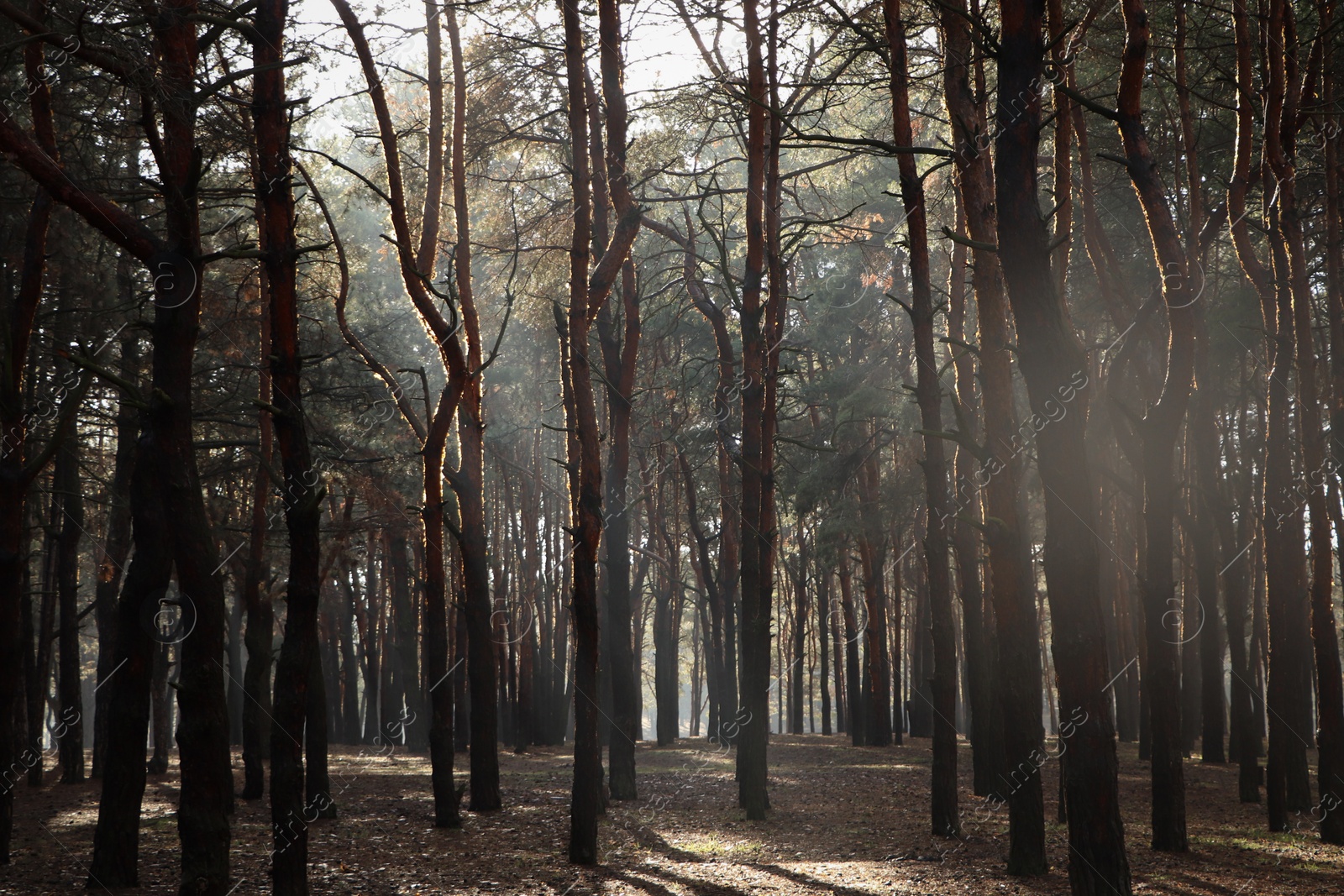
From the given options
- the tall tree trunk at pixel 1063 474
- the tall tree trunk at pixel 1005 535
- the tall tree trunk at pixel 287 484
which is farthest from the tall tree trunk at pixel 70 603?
the tall tree trunk at pixel 1063 474

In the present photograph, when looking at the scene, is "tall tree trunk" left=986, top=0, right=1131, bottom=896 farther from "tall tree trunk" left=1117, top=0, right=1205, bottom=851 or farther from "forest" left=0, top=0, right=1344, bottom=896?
"tall tree trunk" left=1117, top=0, right=1205, bottom=851

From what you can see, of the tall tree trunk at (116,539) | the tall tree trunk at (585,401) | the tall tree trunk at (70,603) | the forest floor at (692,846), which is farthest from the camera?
the tall tree trunk at (116,539)

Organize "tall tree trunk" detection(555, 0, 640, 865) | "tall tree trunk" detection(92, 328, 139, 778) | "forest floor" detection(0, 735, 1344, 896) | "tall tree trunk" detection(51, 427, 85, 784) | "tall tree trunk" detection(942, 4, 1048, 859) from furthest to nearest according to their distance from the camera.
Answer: "tall tree trunk" detection(92, 328, 139, 778)
"tall tree trunk" detection(51, 427, 85, 784)
"tall tree trunk" detection(555, 0, 640, 865)
"tall tree trunk" detection(942, 4, 1048, 859)
"forest floor" detection(0, 735, 1344, 896)

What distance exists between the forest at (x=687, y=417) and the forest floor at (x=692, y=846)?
0.10m

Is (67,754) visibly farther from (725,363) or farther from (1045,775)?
(1045,775)

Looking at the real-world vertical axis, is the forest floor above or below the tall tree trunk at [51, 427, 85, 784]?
below

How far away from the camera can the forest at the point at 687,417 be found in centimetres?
757

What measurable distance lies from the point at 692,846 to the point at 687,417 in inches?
571

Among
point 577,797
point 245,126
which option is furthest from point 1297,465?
→ point 245,126

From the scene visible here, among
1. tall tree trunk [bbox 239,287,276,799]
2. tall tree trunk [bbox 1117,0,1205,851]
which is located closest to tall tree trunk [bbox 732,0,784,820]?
tall tree trunk [bbox 1117,0,1205,851]

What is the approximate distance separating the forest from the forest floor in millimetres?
98

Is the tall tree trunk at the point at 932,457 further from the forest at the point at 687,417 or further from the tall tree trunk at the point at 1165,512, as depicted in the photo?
the tall tree trunk at the point at 1165,512

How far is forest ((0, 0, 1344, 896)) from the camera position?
7566 millimetres

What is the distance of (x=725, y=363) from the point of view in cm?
1820
